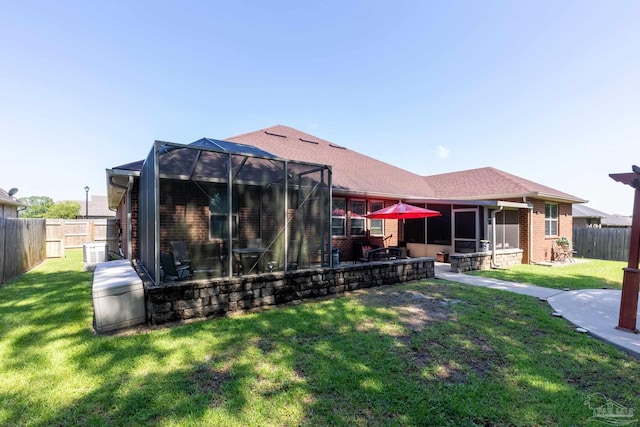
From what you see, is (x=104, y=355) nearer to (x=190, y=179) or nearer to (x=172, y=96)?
(x=190, y=179)

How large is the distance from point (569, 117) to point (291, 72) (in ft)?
38.0

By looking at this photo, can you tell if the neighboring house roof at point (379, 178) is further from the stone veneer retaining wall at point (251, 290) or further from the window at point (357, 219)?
the stone veneer retaining wall at point (251, 290)

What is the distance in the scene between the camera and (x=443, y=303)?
6.00m

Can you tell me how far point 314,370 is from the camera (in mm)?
3268

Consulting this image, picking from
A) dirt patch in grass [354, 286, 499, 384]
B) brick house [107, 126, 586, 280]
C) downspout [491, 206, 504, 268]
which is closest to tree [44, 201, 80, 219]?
brick house [107, 126, 586, 280]

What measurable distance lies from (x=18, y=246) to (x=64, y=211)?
36702mm

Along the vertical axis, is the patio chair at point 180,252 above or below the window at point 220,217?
below

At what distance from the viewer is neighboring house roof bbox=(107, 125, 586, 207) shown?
12.3 metres

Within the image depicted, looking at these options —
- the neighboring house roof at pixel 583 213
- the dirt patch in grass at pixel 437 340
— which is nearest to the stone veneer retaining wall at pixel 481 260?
the dirt patch in grass at pixel 437 340

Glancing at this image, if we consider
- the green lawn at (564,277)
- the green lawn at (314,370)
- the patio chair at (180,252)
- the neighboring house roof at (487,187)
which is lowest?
the green lawn at (564,277)

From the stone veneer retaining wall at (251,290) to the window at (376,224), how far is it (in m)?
5.02

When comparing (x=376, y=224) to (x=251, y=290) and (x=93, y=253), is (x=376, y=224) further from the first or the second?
(x=93, y=253)

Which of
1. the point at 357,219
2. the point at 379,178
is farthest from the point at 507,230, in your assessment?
the point at 357,219

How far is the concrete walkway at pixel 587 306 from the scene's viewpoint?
13.8 ft
